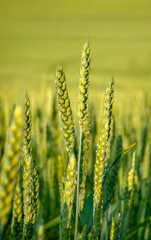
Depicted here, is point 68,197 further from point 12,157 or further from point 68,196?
point 12,157

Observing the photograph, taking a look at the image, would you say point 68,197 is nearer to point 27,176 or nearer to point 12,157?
point 27,176

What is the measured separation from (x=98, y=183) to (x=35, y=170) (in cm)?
9

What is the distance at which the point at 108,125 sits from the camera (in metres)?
0.38

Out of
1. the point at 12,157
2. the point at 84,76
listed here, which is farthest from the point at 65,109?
the point at 12,157

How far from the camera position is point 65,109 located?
37 centimetres

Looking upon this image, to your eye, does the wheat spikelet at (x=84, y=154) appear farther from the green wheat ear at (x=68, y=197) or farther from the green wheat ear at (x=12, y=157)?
the green wheat ear at (x=12, y=157)

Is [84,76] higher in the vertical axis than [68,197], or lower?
higher

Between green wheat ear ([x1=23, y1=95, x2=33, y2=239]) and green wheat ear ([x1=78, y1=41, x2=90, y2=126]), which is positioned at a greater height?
green wheat ear ([x1=78, y1=41, x2=90, y2=126])

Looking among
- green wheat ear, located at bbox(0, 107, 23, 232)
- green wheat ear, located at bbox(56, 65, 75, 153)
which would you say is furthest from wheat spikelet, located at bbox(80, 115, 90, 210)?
green wheat ear, located at bbox(0, 107, 23, 232)

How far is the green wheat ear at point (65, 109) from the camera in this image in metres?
0.36

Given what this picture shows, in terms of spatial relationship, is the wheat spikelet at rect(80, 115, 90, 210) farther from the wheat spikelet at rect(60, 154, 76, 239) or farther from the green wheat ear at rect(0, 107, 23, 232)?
the green wheat ear at rect(0, 107, 23, 232)

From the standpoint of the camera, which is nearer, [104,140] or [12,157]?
[12,157]

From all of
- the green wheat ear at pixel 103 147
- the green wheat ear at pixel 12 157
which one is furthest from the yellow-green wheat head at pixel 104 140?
the green wheat ear at pixel 12 157

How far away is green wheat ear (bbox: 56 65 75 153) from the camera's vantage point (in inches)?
14.2
